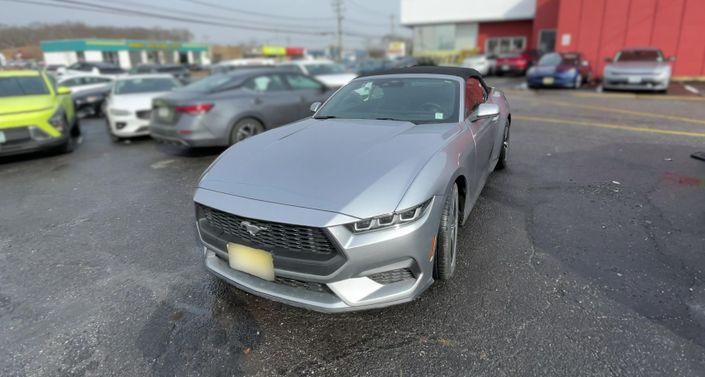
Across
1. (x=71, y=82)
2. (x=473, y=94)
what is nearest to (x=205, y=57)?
(x=71, y=82)

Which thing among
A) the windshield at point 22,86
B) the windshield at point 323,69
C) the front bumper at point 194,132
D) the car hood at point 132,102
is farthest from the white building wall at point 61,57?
the front bumper at point 194,132

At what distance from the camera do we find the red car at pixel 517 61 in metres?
24.0

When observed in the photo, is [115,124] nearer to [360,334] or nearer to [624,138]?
[360,334]

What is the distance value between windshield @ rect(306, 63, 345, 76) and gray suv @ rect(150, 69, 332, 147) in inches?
248

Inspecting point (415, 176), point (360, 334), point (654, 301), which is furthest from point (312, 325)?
point (654, 301)

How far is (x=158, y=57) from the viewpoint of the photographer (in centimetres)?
6175

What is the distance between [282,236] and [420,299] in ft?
3.68

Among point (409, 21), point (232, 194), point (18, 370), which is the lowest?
point (18, 370)

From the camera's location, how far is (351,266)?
2.22m

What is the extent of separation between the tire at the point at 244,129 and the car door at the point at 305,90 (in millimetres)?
933

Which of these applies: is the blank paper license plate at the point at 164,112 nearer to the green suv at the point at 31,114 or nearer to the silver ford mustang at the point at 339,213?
the green suv at the point at 31,114

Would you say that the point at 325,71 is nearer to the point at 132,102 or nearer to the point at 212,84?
the point at 132,102

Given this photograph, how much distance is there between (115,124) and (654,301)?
9.33 m

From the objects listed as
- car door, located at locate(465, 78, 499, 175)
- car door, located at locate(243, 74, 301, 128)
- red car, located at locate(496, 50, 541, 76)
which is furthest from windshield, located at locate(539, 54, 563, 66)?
car door, located at locate(465, 78, 499, 175)
